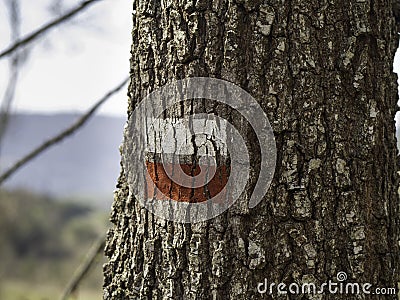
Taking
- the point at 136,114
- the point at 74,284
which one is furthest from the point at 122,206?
the point at 74,284

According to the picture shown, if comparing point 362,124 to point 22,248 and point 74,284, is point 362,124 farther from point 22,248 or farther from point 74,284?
point 22,248

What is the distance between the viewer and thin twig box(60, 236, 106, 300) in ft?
5.18

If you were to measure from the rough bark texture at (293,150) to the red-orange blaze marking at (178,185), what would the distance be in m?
0.04

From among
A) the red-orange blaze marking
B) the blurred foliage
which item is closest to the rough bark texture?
the red-orange blaze marking

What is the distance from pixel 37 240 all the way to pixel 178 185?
26.6ft

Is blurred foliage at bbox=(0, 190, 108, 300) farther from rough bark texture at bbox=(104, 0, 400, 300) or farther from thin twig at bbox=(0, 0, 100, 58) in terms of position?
rough bark texture at bbox=(104, 0, 400, 300)

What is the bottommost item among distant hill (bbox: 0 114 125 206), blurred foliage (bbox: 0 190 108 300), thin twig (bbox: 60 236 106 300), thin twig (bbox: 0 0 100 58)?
thin twig (bbox: 60 236 106 300)

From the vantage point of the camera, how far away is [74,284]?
1.72m

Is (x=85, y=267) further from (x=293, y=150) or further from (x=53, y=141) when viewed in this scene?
(x=293, y=150)

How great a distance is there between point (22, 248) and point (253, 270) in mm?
8182

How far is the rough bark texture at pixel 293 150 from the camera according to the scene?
3.03 feet

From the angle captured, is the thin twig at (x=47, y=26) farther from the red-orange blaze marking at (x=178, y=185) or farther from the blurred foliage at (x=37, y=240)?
the blurred foliage at (x=37, y=240)

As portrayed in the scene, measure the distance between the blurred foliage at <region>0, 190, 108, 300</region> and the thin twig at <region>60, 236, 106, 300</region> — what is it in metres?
6.43

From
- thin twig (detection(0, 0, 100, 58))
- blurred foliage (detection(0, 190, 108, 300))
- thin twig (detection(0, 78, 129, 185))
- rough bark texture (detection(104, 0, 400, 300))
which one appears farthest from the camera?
blurred foliage (detection(0, 190, 108, 300))
